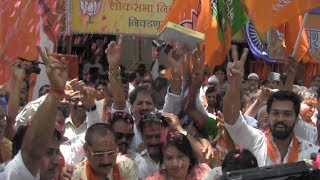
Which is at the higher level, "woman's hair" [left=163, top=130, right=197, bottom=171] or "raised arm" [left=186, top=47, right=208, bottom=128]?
"raised arm" [left=186, top=47, right=208, bottom=128]

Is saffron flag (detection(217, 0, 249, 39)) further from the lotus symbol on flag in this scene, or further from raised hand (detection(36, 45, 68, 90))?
the lotus symbol on flag

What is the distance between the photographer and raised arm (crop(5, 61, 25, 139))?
13.8 ft

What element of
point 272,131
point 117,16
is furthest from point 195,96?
point 117,16

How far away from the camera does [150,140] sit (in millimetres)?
4328

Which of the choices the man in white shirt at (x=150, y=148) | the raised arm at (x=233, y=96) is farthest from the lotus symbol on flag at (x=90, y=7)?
the raised arm at (x=233, y=96)

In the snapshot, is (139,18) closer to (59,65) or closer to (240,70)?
(240,70)

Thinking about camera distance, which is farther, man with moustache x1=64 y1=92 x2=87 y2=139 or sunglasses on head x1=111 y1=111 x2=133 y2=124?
man with moustache x1=64 y1=92 x2=87 y2=139

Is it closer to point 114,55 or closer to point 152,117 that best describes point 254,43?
→ point 114,55

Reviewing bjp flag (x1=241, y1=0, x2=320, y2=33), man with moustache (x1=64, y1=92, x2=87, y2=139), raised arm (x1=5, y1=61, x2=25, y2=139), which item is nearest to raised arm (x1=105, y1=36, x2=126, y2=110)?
man with moustache (x1=64, y1=92, x2=87, y2=139)

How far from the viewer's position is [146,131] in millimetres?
4352

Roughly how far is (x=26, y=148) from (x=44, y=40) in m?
2.98

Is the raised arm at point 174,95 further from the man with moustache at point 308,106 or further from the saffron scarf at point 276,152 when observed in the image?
the man with moustache at point 308,106

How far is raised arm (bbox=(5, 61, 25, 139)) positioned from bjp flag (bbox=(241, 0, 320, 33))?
243 cm

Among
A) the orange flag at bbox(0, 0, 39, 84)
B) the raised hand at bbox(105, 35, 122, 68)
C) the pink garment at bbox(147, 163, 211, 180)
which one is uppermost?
the orange flag at bbox(0, 0, 39, 84)
